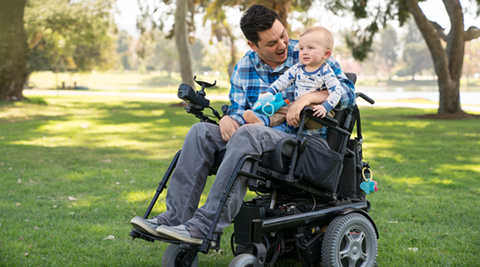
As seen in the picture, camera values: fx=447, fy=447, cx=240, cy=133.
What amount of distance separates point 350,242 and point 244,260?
2.49 feet

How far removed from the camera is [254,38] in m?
3.04

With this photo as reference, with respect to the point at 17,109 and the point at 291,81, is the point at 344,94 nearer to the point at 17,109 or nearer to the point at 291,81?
the point at 291,81

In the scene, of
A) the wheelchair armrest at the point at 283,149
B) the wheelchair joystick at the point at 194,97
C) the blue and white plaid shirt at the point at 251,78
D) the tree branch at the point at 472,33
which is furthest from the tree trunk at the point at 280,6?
the wheelchair armrest at the point at 283,149

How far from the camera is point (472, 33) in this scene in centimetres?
1449

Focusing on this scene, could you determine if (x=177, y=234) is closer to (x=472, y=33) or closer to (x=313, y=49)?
(x=313, y=49)

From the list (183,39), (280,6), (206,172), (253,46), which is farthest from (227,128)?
(183,39)

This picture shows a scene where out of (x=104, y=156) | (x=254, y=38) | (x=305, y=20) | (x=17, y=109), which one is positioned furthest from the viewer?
(x=305, y=20)

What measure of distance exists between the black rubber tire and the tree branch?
45.3ft

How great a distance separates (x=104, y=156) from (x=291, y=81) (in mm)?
5382

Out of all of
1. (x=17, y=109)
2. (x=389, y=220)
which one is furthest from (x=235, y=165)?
(x=17, y=109)

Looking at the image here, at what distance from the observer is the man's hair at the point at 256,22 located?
296cm

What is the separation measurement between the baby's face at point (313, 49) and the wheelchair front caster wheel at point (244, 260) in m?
1.20

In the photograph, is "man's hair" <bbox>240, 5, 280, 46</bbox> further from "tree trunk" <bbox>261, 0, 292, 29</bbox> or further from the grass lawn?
"tree trunk" <bbox>261, 0, 292, 29</bbox>

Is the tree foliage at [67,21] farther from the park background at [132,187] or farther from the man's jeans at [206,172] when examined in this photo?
the man's jeans at [206,172]
